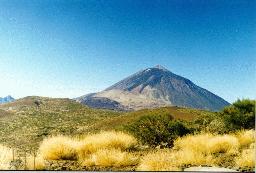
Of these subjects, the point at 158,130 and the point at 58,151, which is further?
the point at 158,130

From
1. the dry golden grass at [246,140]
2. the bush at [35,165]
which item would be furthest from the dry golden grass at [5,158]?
the dry golden grass at [246,140]

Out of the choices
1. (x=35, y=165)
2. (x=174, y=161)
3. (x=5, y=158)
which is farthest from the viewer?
(x=5, y=158)

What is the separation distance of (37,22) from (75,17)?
5.15 meters

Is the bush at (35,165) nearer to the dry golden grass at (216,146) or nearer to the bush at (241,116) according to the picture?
the dry golden grass at (216,146)

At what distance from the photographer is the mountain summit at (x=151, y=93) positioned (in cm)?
8375

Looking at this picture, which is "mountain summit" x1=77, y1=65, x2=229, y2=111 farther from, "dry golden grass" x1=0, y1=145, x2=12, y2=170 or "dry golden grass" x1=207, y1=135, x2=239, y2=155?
"dry golden grass" x1=0, y1=145, x2=12, y2=170

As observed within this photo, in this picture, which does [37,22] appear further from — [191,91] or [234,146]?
[191,91]

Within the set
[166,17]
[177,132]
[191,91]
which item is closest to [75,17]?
[166,17]

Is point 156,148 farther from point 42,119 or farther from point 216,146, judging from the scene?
point 42,119

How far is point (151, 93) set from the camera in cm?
10081

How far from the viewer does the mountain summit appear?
83750mm

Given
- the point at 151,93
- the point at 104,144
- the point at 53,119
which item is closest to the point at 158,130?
the point at 104,144

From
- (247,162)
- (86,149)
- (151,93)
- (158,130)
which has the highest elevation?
(151,93)

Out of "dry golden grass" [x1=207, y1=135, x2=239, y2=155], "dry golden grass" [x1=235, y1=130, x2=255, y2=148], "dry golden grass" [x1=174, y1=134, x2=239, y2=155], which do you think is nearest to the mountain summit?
"dry golden grass" [x1=235, y1=130, x2=255, y2=148]
